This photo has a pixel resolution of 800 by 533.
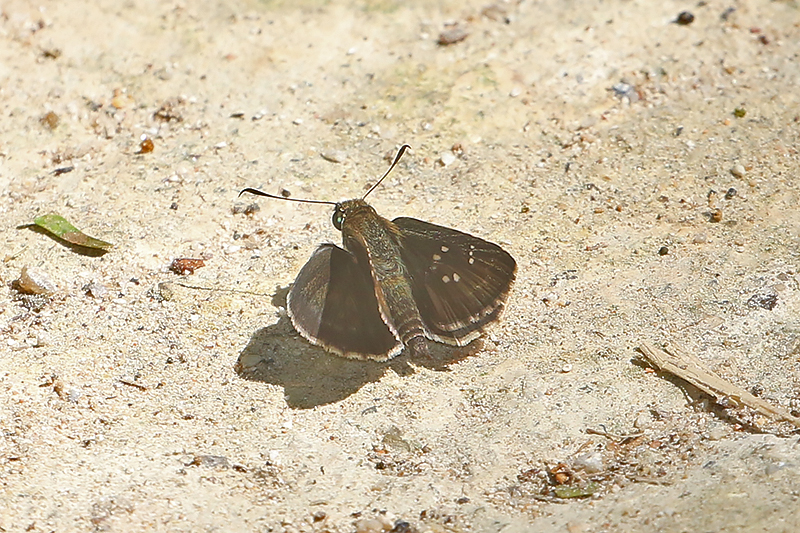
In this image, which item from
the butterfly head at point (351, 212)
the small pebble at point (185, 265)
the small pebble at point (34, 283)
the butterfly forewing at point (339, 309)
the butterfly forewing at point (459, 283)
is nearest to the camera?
the butterfly forewing at point (339, 309)


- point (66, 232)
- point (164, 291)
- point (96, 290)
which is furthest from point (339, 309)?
point (66, 232)

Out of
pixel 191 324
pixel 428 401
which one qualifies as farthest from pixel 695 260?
pixel 191 324

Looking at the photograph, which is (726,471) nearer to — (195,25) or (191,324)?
(191,324)

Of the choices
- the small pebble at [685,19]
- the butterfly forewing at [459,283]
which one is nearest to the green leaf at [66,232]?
the butterfly forewing at [459,283]

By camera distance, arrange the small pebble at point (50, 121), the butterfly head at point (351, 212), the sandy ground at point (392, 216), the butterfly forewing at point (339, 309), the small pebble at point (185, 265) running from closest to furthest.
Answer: the sandy ground at point (392, 216) < the butterfly forewing at point (339, 309) < the butterfly head at point (351, 212) < the small pebble at point (185, 265) < the small pebble at point (50, 121)

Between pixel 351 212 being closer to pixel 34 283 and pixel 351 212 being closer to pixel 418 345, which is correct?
pixel 418 345

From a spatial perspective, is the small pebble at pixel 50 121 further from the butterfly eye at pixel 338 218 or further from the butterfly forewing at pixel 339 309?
the butterfly forewing at pixel 339 309
